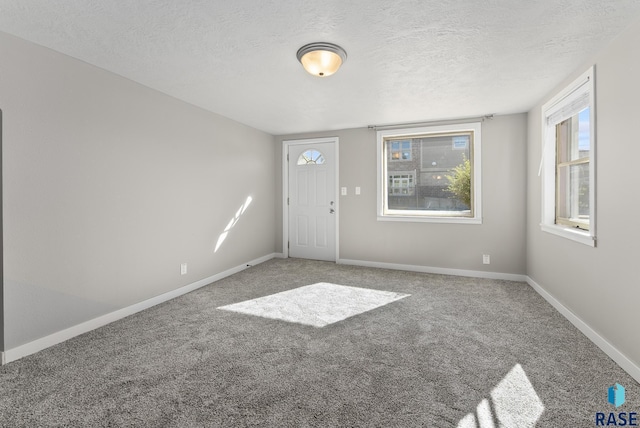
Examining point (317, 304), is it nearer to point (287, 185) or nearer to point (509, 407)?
point (509, 407)

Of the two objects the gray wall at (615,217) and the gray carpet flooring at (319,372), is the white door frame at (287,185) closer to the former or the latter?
the gray carpet flooring at (319,372)

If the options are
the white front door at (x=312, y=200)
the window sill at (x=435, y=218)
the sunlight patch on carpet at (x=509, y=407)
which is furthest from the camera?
the white front door at (x=312, y=200)

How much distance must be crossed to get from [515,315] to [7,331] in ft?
13.9

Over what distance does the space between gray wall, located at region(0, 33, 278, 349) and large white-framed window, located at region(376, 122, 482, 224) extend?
2657 mm

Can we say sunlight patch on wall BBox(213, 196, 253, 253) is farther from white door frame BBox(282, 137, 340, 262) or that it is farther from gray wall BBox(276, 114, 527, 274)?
gray wall BBox(276, 114, 527, 274)

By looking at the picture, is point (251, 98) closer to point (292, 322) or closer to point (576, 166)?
point (292, 322)

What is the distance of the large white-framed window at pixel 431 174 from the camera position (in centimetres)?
441

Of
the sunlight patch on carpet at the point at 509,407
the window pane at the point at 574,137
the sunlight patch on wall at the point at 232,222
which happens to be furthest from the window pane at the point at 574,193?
the sunlight patch on wall at the point at 232,222

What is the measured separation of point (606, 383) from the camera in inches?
74.8

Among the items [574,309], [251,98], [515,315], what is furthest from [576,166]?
[251,98]

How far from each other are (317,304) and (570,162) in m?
2.95

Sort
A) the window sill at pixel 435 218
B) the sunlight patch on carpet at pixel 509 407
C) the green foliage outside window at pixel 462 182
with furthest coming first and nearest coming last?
the green foliage outside window at pixel 462 182 < the window sill at pixel 435 218 < the sunlight patch on carpet at pixel 509 407

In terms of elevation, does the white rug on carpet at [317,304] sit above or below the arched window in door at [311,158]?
below

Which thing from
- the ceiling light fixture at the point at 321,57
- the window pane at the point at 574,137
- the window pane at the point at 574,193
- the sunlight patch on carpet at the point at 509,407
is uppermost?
the ceiling light fixture at the point at 321,57
